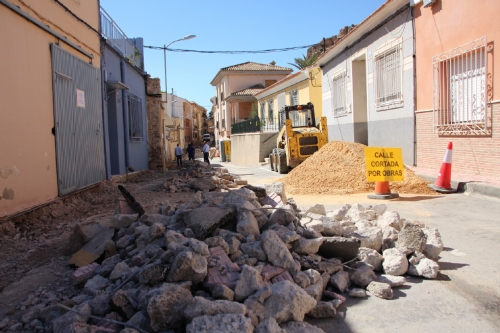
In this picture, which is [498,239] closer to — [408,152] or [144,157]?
[408,152]

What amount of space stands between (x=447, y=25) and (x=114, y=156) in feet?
33.3

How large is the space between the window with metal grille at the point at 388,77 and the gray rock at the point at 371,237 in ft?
31.6

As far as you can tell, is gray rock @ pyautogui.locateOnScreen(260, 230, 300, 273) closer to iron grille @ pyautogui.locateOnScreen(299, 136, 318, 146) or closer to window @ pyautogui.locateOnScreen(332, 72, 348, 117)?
iron grille @ pyautogui.locateOnScreen(299, 136, 318, 146)

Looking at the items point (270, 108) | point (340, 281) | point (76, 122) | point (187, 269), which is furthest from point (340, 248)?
point (270, 108)

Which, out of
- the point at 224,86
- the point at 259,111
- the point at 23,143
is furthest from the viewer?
the point at 224,86

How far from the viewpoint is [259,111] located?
1467 inches

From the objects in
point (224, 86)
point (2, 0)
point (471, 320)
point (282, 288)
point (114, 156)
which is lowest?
point (471, 320)

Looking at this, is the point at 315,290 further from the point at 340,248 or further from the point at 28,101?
the point at 28,101

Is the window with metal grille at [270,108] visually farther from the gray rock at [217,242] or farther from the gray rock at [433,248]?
the gray rock at [217,242]

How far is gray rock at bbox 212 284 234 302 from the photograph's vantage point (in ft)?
9.89

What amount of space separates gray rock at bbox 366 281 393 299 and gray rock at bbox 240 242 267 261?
3.10 feet

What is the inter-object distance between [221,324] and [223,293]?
47cm

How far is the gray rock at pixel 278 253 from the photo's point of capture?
3.62 meters

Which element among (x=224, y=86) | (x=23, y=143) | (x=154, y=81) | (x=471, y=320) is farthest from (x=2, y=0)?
(x=224, y=86)
